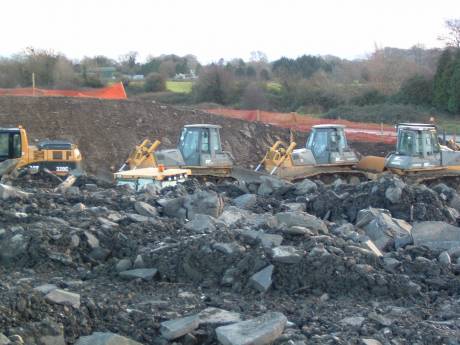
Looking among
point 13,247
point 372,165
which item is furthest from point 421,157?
point 13,247

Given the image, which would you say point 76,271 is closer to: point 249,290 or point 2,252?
point 2,252

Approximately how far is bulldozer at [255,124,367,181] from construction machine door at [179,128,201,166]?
224cm

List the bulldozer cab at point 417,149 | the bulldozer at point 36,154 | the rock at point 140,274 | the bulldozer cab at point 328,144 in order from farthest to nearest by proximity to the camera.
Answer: the bulldozer cab at point 328,144 < the bulldozer cab at point 417,149 < the bulldozer at point 36,154 < the rock at point 140,274

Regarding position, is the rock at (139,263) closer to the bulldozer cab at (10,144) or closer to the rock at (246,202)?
the rock at (246,202)

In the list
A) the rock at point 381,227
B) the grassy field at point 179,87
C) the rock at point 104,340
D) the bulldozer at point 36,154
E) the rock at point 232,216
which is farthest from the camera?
the grassy field at point 179,87

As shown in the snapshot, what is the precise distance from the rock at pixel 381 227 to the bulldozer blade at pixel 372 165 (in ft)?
30.3

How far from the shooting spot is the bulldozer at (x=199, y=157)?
19047 mm

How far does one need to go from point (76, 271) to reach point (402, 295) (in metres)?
3.55

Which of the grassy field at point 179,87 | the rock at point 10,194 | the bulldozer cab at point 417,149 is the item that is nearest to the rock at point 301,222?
the rock at point 10,194

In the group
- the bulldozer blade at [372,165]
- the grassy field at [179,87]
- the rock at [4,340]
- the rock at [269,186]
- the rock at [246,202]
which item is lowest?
the bulldozer blade at [372,165]

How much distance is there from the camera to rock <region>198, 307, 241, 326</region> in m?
6.47

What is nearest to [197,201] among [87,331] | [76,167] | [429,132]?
[87,331]

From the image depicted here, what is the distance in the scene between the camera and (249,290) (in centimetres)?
774

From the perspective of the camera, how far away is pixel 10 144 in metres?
19.0
